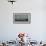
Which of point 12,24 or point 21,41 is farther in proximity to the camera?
point 12,24

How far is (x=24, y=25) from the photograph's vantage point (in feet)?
16.3

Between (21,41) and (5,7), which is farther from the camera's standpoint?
(5,7)

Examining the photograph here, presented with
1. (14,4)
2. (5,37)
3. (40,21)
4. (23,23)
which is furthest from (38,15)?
(5,37)

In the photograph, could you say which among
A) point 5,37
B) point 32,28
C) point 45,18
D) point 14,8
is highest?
point 14,8

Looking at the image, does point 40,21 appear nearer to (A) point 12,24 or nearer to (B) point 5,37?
(A) point 12,24

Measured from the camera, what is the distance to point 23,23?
4.98 meters

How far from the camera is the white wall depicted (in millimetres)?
4957

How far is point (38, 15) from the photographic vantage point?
4961 mm

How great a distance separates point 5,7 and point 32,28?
1.26 meters

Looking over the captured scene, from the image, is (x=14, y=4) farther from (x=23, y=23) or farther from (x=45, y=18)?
(x=45, y=18)

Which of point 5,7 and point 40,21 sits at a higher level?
point 5,7

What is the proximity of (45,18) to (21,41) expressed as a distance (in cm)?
198

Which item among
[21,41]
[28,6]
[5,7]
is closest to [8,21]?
[5,7]

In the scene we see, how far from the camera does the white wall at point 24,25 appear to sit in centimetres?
496
